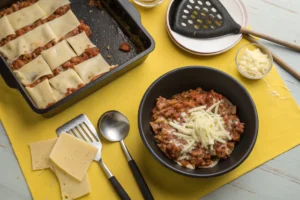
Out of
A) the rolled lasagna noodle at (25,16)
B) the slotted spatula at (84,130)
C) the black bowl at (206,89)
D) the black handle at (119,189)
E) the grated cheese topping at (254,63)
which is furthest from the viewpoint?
the rolled lasagna noodle at (25,16)

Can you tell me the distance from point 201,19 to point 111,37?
19.8 inches

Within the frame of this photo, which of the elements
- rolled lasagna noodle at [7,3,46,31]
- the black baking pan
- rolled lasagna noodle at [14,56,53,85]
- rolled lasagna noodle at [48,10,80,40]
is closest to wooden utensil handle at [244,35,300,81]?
the black baking pan

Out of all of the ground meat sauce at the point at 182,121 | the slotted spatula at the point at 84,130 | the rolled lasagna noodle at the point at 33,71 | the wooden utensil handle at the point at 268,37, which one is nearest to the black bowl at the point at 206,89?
the ground meat sauce at the point at 182,121

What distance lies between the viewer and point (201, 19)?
7.25ft

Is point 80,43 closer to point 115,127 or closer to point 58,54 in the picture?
point 58,54

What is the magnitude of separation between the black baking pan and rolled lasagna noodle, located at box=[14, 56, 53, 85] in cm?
13

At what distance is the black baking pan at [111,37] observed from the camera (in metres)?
1.97

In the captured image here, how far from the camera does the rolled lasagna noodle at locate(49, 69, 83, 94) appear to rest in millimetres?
2088

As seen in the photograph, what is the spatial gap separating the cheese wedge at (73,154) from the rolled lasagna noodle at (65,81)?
0.26 metres

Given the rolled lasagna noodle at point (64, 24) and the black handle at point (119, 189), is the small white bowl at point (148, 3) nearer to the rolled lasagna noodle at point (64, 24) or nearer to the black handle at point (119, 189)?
the rolled lasagna noodle at point (64, 24)

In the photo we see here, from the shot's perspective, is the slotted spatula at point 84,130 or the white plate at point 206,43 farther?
the white plate at point 206,43

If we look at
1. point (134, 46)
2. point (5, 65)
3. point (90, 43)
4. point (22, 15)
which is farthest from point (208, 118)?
point (22, 15)

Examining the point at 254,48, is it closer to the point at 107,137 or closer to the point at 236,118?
the point at 236,118

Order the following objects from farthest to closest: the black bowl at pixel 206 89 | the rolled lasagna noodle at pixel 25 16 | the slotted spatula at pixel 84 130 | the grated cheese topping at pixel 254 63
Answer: the rolled lasagna noodle at pixel 25 16, the grated cheese topping at pixel 254 63, the slotted spatula at pixel 84 130, the black bowl at pixel 206 89
